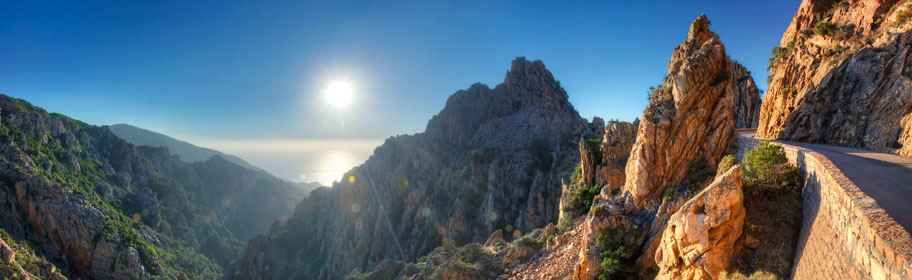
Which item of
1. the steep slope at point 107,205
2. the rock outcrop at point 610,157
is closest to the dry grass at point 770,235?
the rock outcrop at point 610,157

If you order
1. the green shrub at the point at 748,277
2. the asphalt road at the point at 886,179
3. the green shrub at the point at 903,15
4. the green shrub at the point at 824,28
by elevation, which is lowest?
the green shrub at the point at 748,277

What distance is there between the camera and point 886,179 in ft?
26.9

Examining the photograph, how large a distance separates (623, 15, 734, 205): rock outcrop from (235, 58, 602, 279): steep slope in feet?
81.1

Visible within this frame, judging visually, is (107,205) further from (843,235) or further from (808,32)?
(808,32)

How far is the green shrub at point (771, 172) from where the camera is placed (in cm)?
965

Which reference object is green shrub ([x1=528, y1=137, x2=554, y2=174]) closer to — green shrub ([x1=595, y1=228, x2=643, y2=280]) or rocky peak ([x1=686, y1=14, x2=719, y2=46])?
rocky peak ([x1=686, y1=14, x2=719, y2=46])

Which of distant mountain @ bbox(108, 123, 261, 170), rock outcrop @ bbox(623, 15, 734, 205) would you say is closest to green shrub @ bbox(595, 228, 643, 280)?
rock outcrop @ bbox(623, 15, 734, 205)

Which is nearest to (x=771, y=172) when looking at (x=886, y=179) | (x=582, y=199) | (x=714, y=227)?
(x=886, y=179)

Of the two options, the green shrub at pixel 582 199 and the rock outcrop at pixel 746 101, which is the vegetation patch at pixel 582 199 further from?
the rock outcrop at pixel 746 101

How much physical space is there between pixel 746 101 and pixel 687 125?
81.2ft

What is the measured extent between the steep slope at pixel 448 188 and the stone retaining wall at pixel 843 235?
31832mm

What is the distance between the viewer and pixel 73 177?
67375 mm

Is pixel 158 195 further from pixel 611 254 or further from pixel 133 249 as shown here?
pixel 611 254

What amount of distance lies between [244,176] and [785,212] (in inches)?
6771
